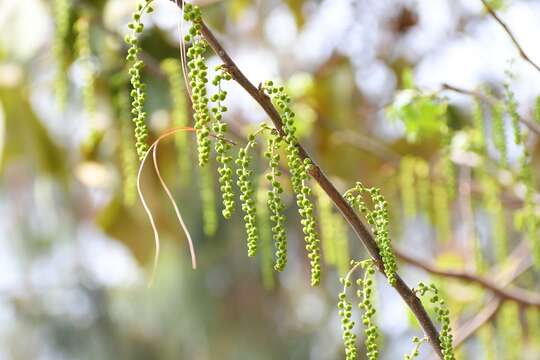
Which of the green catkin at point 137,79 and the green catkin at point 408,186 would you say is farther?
the green catkin at point 408,186

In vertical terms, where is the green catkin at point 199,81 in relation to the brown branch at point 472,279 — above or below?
below

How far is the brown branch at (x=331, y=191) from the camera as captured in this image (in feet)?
2.78

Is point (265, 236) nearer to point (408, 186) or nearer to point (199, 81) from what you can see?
point (408, 186)

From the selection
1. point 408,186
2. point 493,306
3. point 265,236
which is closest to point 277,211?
point 265,236

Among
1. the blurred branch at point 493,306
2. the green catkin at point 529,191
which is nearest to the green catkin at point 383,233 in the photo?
the green catkin at point 529,191

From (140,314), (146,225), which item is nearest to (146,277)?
(140,314)

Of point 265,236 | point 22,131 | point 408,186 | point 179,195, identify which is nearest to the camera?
point 265,236

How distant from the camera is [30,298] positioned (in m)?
6.60

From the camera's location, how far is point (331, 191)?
2.86ft

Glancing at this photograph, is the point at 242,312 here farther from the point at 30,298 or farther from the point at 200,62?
the point at 200,62

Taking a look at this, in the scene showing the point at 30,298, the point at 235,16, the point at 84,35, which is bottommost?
→ the point at 84,35

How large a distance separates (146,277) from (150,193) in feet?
12.2

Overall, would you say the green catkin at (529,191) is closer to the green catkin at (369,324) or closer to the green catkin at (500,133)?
the green catkin at (500,133)

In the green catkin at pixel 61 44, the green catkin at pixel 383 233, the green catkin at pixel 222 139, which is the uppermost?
the green catkin at pixel 61 44
